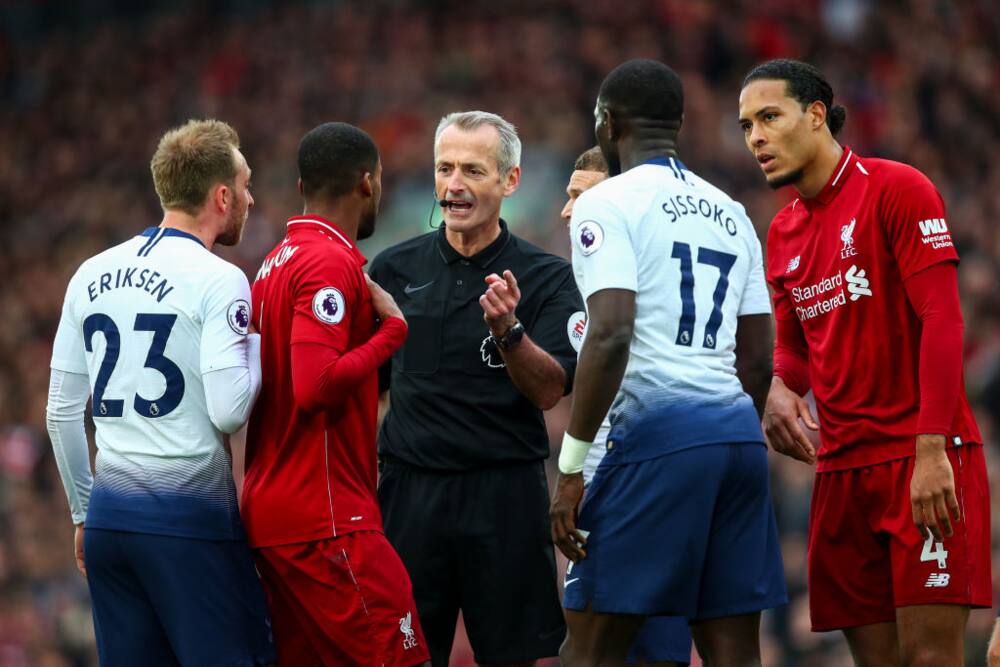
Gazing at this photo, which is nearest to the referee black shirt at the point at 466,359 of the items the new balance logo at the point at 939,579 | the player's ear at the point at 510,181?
the player's ear at the point at 510,181

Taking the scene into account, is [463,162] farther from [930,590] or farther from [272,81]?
[272,81]

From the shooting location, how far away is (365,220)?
17.4ft

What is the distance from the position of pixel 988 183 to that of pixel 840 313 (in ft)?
24.7

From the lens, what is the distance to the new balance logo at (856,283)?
5.20 m

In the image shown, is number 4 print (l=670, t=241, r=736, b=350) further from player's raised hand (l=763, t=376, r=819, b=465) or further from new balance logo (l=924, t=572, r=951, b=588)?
new balance logo (l=924, t=572, r=951, b=588)

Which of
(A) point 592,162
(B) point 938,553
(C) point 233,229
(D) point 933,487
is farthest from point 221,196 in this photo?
(B) point 938,553

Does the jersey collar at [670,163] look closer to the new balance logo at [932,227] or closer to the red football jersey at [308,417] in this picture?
the new balance logo at [932,227]

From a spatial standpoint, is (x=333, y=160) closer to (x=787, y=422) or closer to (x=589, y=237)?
(x=589, y=237)

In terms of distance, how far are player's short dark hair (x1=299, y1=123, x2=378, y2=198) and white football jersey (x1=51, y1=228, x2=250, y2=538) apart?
1.46 feet

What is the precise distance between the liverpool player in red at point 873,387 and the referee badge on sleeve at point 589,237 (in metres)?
0.98

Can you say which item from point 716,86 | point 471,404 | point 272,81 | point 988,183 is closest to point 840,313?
point 471,404

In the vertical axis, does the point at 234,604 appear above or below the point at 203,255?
below

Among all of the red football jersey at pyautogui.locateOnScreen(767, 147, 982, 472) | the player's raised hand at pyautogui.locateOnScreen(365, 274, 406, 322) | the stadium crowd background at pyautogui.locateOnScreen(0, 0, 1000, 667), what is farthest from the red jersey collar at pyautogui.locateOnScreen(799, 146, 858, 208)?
the stadium crowd background at pyautogui.locateOnScreen(0, 0, 1000, 667)

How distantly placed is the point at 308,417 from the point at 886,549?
81.2 inches
